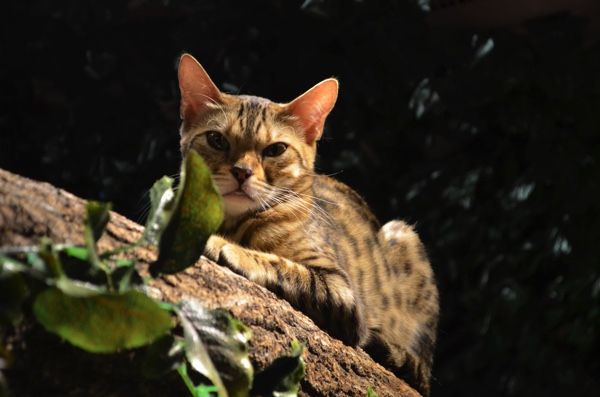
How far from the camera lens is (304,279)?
1.55 meters

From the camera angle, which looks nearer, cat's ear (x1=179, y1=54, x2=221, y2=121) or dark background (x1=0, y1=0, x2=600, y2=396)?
cat's ear (x1=179, y1=54, x2=221, y2=121)

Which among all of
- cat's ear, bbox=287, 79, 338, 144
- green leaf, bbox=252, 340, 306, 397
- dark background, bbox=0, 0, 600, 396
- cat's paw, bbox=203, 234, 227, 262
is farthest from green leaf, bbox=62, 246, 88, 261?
dark background, bbox=0, 0, 600, 396

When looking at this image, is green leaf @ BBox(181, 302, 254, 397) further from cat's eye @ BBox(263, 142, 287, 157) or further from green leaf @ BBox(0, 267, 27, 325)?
cat's eye @ BBox(263, 142, 287, 157)

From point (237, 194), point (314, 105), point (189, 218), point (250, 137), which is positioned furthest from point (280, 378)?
point (314, 105)

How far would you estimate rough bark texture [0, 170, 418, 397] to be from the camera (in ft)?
2.63

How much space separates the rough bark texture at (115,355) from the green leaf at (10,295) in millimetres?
108

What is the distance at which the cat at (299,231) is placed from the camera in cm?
154

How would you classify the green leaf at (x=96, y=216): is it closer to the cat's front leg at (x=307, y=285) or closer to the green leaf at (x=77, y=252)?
the green leaf at (x=77, y=252)

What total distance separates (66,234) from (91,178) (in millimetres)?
1809

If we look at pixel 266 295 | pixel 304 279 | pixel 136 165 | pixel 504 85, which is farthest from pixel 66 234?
pixel 504 85

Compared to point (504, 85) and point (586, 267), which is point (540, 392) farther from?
point (504, 85)

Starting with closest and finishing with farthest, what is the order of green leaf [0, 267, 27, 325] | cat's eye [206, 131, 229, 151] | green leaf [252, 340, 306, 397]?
green leaf [0, 267, 27, 325] → green leaf [252, 340, 306, 397] → cat's eye [206, 131, 229, 151]

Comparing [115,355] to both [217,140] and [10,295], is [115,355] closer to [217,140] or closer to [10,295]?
[10,295]

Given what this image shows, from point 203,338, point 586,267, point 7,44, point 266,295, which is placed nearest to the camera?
point 203,338
